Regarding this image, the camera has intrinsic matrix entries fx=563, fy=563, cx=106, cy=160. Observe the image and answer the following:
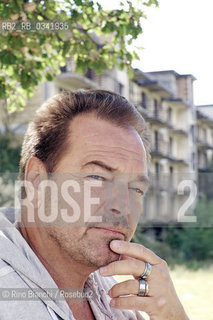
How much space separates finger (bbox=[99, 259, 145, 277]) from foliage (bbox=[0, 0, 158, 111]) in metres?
3.18

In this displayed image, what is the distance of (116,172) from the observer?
2.33m

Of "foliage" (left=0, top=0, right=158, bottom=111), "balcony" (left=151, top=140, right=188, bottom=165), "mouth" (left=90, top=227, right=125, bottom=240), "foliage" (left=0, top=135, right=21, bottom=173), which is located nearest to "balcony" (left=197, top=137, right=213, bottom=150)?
"balcony" (left=151, top=140, right=188, bottom=165)

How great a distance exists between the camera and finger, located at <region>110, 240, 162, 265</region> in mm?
2135

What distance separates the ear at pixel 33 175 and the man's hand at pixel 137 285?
1.49ft

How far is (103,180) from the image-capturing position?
2.28m

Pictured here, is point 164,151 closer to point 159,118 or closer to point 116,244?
point 159,118

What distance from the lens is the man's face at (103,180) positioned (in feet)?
7.15

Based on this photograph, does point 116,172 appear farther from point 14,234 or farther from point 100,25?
point 100,25

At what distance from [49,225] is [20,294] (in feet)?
1.52

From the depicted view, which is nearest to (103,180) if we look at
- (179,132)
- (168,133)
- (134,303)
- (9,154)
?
(134,303)

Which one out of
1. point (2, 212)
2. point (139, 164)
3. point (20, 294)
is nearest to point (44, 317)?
point (20, 294)

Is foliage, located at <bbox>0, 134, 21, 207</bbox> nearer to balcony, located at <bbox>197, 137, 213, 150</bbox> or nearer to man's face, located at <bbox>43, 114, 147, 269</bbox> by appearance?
man's face, located at <bbox>43, 114, 147, 269</bbox>

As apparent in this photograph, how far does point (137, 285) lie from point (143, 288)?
4cm

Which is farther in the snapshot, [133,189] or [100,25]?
[100,25]
